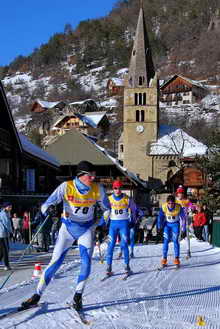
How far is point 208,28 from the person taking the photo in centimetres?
16150

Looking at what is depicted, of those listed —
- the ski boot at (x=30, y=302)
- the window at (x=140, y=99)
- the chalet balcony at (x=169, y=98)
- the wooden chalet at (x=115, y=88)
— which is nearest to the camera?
the ski boot at (x=30, y=302)

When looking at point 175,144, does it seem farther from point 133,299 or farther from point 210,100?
point 133,299

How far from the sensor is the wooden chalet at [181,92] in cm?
11294

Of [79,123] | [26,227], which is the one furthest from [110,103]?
[26,227]

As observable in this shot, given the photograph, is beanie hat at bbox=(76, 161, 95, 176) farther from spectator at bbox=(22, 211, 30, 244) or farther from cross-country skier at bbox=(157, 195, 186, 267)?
spectator at bbox=(22, 211, 30, 244)

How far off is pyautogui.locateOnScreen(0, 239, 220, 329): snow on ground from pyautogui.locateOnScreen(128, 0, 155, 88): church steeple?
65425mm

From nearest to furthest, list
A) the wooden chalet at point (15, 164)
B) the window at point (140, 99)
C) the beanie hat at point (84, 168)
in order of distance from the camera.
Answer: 1. the beanie hat at point (84, 168)
2. the wooden chalet at point (15, 164)
3. the window at point (140, 99)

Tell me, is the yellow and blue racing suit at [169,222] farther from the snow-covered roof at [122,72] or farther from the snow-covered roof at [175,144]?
the snow-covered roof at [122,72]

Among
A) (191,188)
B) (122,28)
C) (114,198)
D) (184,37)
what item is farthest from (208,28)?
(114,198)

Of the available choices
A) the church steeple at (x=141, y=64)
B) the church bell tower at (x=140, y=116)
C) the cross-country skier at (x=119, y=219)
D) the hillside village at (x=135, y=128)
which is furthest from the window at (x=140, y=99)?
the cross-country skier at (x=119, y=219)

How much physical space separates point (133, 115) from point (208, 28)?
101343mm

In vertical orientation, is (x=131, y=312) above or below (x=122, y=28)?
below

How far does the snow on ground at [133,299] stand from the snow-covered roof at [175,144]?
2248 inches

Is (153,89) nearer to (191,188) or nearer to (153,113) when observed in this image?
(153,113)
